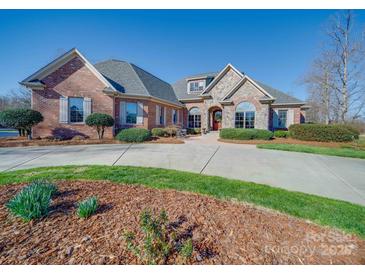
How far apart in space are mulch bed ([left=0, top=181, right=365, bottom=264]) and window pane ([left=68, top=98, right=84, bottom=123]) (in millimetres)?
11219

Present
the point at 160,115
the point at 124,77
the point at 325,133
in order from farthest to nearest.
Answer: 1. the point at 160,115
2. the point at 124,77
3. the point at 325,133

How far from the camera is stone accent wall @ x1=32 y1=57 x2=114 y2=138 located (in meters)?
12.6

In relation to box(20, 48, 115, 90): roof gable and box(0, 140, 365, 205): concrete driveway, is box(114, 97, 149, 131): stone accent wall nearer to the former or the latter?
box(20, 48, 115, 90): roof gable

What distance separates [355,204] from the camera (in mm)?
3717

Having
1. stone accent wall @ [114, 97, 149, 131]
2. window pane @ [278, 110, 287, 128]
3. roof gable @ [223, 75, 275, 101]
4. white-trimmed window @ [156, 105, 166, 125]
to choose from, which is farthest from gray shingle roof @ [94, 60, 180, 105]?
window pane @ [278, 110, 287, 128]

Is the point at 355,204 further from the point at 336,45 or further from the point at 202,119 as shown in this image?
the point at 336,45

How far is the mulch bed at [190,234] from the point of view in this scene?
2.01 metres

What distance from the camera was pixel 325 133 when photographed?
43.4ft

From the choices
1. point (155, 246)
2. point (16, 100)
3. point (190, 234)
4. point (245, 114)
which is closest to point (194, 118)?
point (245, 114)

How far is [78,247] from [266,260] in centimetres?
233

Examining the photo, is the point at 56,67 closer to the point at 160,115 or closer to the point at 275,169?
the point at 160,115

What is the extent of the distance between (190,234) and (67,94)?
1460 centimetres

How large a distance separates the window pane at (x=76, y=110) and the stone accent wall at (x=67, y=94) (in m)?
0.38
